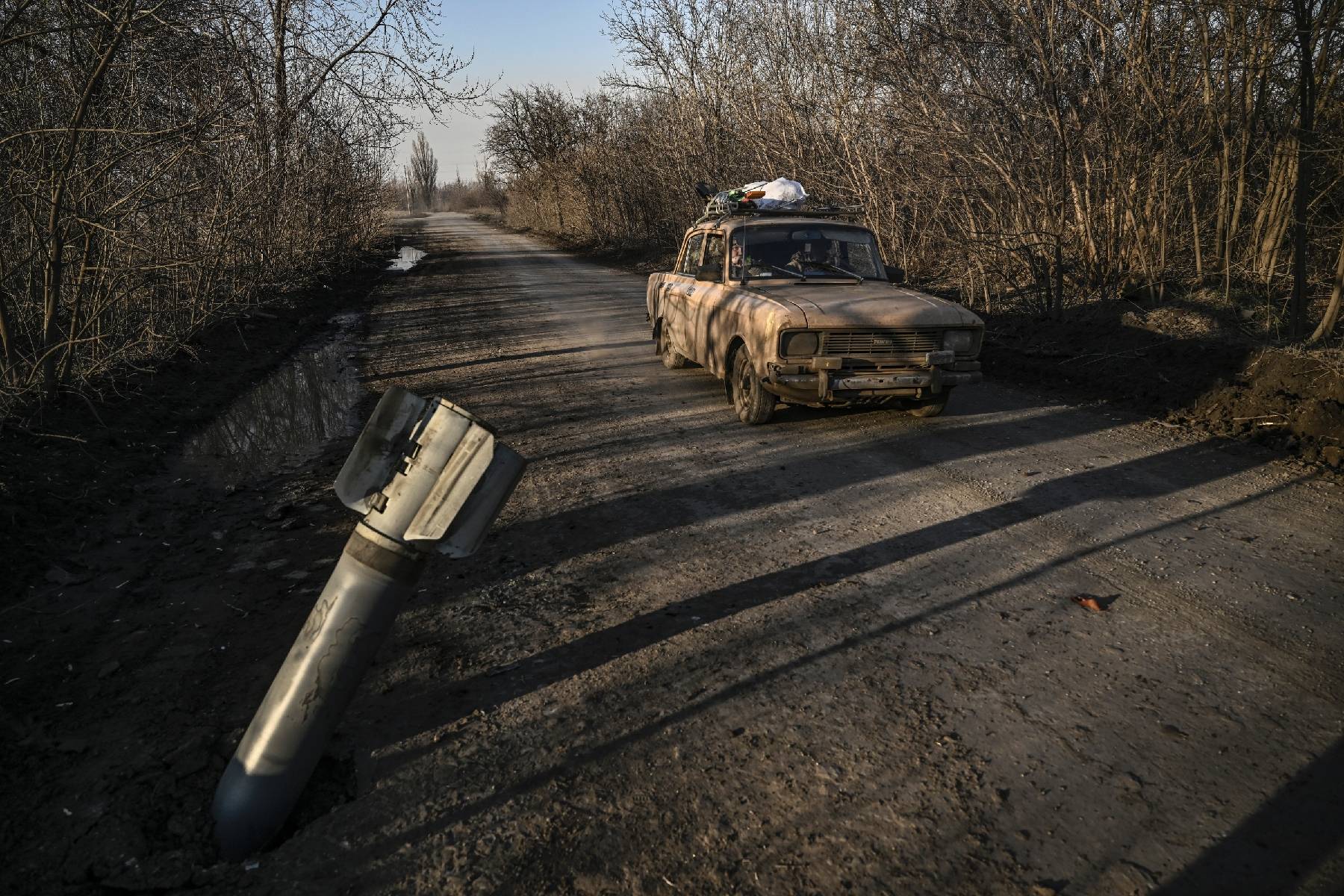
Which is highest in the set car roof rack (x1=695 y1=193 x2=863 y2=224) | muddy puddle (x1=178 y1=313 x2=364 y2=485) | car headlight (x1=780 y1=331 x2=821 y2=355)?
car roof rack (x1=695 y1=193 x2=863 y2=224)

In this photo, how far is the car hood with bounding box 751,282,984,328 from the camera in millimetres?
6547

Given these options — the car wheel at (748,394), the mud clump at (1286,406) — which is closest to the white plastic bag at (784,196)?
the car wheel at (748,394)

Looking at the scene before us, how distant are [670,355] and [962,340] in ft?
11.7

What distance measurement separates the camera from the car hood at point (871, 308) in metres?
6.55

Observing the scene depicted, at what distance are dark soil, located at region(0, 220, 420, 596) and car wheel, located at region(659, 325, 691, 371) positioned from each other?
454 cm

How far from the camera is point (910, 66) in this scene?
11000 millimetres

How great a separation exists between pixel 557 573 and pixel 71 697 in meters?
2.07

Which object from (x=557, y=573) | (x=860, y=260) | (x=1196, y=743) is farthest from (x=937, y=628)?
(x=860, y=260)

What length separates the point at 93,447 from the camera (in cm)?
646

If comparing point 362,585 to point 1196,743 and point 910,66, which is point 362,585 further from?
point 910,66

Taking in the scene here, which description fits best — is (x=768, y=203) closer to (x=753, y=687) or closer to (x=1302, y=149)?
(x=1302, y=149)

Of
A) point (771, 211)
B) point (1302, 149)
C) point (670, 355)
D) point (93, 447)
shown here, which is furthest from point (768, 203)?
point (93, 447)

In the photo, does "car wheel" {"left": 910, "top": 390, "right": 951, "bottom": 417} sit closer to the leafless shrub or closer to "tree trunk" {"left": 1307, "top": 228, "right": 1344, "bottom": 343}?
"tree trunk" {"left": 1307, "top": 228, "right": 1344, "bottom": 343}

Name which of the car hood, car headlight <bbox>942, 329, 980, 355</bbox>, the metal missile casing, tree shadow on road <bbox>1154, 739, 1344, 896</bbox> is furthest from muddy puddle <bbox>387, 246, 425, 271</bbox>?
tree shadow on road <bbox>1154, 739, 1344, 896</bbox>
